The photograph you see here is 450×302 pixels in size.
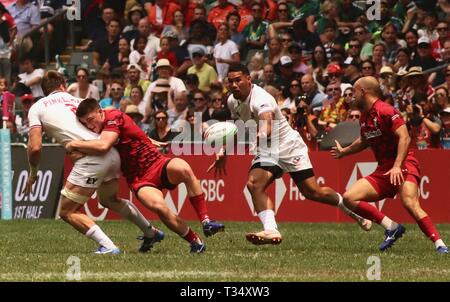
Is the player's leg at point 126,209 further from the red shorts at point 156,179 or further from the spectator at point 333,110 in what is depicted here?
the spectator at point 333,110

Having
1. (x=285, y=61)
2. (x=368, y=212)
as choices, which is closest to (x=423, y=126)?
(x=285, y=61)

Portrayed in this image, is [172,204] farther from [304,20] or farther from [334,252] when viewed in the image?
[334,252]

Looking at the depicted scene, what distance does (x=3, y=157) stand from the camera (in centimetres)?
1962

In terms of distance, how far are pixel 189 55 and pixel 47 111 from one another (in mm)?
10218

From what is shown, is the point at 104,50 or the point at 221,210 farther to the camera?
the point at 104,50

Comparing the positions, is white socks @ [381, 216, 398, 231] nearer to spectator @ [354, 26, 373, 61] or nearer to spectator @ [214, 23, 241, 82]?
spectator @ [354, 26, 373, 61]

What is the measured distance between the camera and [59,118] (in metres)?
12.9

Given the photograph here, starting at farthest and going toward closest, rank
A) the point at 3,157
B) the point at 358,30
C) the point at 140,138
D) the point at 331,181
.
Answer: the point at 358,30, the point at 3,157, the point at 331,181, the point at 140,138

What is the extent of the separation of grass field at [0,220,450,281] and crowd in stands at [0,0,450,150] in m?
3.34

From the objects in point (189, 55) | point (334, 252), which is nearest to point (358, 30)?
point (189, 55)

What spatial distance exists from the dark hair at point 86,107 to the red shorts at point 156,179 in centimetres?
85

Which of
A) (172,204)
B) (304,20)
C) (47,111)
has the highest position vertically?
(47,111)

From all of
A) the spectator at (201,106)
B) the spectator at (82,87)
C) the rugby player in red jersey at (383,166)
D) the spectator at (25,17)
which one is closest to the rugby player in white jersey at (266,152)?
the rugby player in red jersey at (383,166)

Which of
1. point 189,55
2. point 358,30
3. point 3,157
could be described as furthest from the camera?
point 189,55
